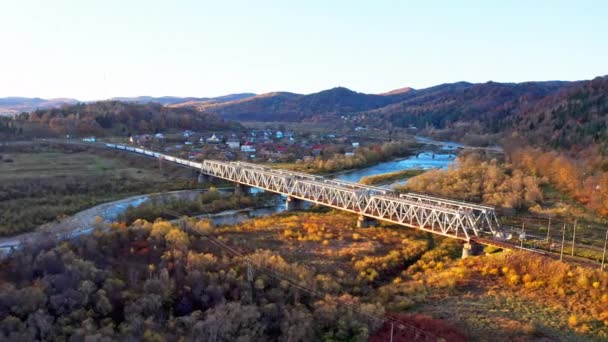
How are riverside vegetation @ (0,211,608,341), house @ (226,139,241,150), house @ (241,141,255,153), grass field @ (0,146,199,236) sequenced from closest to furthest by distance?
riverside vegetation @ (0,211,608,341) < grass field @ (0,146,199,236) < house @ (241,141,255,153) < house @ (226,139,241,150)

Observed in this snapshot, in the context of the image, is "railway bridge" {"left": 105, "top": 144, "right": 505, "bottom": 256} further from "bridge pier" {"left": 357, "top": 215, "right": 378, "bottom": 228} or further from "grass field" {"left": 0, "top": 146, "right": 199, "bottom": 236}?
"grass field" {"left": 0, "top": 146, "right": 199, "bottom": 236}

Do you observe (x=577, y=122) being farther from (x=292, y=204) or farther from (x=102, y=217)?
(x=102, y=217)

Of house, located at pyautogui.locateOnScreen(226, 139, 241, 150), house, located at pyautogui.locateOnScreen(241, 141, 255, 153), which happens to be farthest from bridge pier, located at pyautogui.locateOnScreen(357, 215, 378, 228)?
house, located at pyautogui.locateOnScreen(226, 139, 241, 150)

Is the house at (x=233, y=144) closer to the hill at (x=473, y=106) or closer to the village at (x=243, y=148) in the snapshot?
the village at (x=243, y=148)

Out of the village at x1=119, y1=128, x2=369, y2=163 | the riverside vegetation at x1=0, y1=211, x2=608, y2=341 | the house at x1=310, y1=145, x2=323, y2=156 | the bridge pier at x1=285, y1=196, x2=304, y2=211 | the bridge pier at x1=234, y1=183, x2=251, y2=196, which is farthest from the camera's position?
the house at x1=310, y1=145, x2=323, y2=156

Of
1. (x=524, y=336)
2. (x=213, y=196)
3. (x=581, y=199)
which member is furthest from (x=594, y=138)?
(x=524, y=336)

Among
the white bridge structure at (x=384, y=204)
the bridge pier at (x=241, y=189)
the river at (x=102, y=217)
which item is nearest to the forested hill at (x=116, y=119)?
the river at (x=102, y=217)
